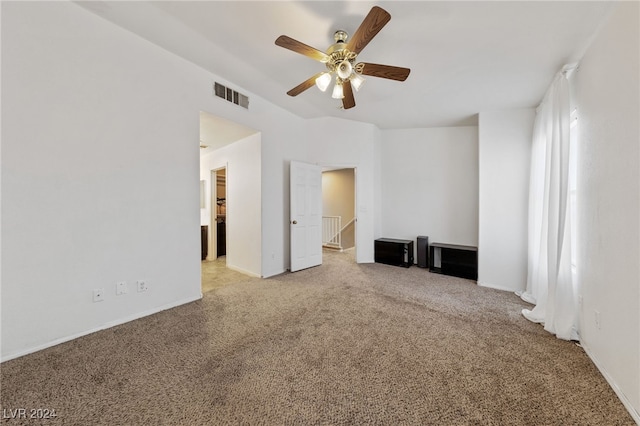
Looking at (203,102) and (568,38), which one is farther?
(203,102)

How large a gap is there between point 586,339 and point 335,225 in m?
5.41

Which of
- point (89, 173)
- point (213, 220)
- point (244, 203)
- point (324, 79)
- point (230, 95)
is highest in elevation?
point (230, 95)

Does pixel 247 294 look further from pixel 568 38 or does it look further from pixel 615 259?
pixel 568 38

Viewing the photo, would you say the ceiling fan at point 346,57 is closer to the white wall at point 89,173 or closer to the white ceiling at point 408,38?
the white ceiling at point 408,38

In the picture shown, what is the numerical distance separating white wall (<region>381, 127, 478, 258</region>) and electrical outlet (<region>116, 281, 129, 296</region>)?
14.4 feet

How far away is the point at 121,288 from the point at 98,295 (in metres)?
0.18

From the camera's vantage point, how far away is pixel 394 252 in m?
4.70

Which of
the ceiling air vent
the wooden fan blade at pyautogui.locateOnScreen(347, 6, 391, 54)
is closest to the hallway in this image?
the ceiling air vent

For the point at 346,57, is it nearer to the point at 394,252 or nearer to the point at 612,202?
the point at 612,202

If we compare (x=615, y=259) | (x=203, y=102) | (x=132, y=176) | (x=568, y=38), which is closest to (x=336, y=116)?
(x=203, y=102)

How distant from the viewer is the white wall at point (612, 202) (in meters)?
1.45

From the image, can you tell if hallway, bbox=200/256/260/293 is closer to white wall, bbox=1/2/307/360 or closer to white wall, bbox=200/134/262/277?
white wall, bbox=200/134/262/277

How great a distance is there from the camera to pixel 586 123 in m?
2.05

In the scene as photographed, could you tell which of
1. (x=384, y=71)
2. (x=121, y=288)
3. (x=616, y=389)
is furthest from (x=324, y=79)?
(x=616, y=389)
